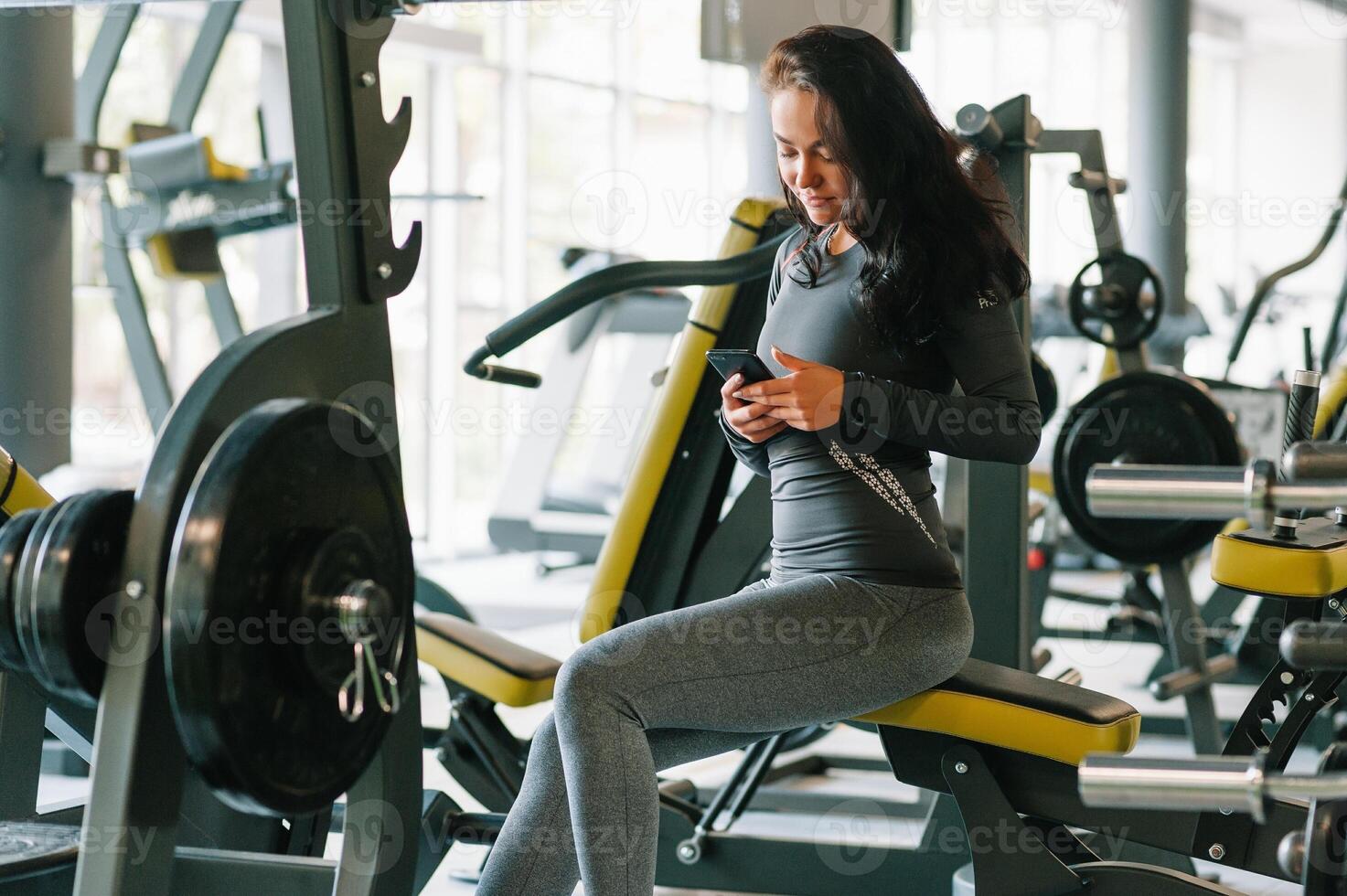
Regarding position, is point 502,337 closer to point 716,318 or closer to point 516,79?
point 716,318

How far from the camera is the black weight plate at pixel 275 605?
127 cm

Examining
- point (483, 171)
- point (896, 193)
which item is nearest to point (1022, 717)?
point (896, 193)

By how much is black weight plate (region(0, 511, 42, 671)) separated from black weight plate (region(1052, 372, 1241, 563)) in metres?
2.30

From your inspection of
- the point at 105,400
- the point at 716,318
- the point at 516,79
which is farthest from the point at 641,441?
the point at 516,79

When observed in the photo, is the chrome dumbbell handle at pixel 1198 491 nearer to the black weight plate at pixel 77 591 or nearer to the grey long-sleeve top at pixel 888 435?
the grey long-sleeve top at pixel 888 435

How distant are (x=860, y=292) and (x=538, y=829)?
79cm

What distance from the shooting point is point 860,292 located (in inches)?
71.1

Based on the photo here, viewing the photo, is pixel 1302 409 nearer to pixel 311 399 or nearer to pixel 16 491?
pixel 311 399

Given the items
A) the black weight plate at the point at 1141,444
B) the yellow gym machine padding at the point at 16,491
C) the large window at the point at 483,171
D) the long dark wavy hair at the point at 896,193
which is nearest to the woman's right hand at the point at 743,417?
the long dark wavy hair at the point at 896,193

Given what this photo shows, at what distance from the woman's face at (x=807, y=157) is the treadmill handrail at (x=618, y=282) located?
298mm

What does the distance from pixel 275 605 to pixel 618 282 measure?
0.96 m

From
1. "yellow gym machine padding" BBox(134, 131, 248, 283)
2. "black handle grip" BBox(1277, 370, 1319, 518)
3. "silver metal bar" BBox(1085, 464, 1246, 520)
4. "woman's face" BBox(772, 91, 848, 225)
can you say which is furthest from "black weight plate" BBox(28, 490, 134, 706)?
"yellow gym machine padding" BBox(134, 131, 248, 283)

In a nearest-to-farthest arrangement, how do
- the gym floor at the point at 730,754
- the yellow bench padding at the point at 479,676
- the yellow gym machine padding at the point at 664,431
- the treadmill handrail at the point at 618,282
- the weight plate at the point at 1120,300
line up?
the treadmill handrail at the point at 618,282 → the yellow bench padding at the point at 479,676 → the yellow gym machine padding at the point at 664,431 → the gym floor at the point at 730,754 → the weight plate at the point at 1120,300

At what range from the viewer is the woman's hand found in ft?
5.49
